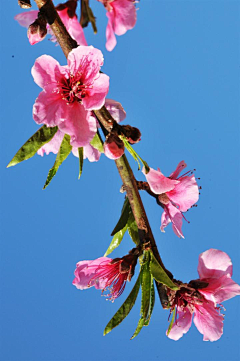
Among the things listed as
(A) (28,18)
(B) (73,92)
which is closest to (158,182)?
(B) (73,92)

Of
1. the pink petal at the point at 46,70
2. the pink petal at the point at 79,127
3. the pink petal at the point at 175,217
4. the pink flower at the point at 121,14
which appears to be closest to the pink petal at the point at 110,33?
the pink flower at the point at 121,14

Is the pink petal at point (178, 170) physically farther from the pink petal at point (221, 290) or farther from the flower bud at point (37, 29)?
the flower bud at point (37, 29)

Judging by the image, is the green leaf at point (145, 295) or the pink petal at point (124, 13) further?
the pink petal at point (124, 13)

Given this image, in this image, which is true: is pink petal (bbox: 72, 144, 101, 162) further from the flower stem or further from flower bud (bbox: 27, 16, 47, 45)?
flower bud (bbox: 27, 16, 47, 45)

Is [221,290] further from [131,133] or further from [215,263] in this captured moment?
[131,133]

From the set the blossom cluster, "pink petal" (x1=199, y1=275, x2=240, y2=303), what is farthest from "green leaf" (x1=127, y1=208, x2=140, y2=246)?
"pink petal" (x1=199, y1=275, x2=240, y2=303)

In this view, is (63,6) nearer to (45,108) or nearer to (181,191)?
(45,108)

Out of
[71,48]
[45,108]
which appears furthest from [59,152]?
[71,48]
